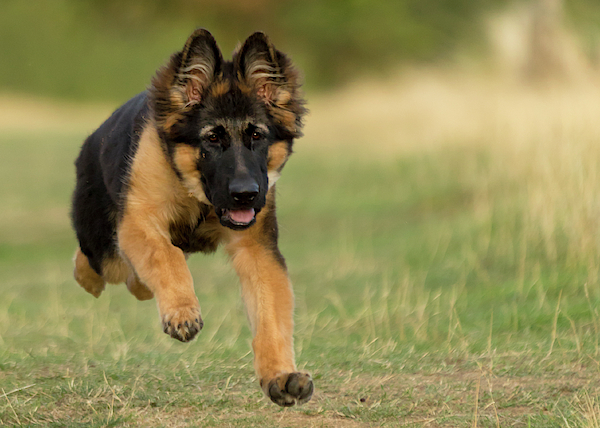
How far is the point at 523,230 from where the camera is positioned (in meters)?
10.2

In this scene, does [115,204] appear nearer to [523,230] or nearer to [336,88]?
[523,230]

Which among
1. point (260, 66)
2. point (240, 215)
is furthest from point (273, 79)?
point (240, 215)

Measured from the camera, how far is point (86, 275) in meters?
6.52

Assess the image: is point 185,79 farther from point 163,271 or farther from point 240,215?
point 163,271

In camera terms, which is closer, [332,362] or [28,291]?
[332,362]

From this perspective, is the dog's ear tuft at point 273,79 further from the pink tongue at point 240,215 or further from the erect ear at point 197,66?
the pink tongue at point 240,215

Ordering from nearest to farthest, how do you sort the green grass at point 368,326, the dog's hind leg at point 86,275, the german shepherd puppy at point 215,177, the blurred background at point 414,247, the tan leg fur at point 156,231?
the tan leg fur at point 156,231, the german shepherd puppy at point 215,177, the green grass at point 368,326, the blurred background at point 414,247, the dog's hind leg at point 86,275

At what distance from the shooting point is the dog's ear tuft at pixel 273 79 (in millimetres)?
4910

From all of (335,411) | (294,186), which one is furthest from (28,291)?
(294,186)

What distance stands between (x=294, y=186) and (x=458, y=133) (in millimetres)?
3769

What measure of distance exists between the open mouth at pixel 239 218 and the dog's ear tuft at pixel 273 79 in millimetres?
553

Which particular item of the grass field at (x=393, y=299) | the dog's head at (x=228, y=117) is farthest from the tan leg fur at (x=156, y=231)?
the grass field at (x=393, y=299)

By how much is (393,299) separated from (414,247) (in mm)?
2583

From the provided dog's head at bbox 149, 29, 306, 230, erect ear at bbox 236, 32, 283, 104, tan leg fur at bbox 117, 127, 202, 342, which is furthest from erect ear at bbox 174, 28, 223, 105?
tan leg fur at bbox 117, 127, 202, 342
